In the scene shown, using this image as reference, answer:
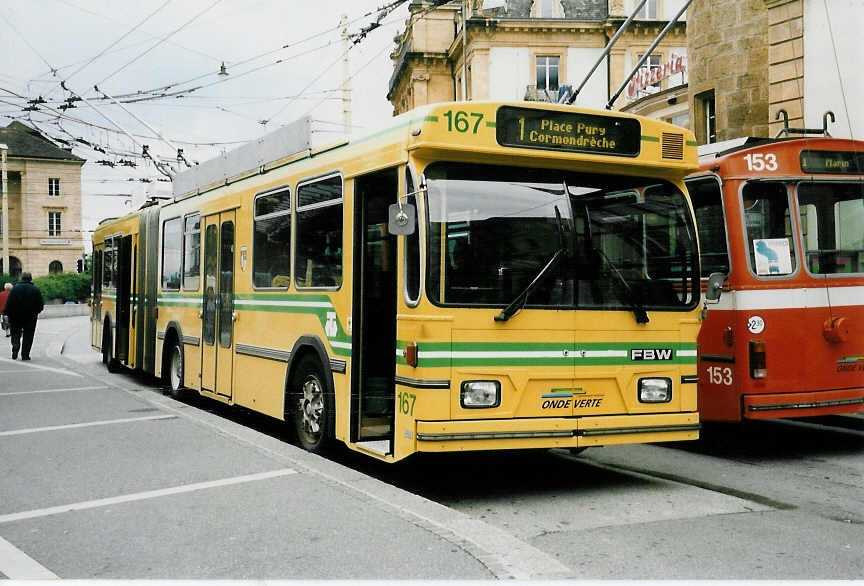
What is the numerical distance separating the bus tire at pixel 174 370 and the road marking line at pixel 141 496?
6333mm

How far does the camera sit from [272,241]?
10.0 meters

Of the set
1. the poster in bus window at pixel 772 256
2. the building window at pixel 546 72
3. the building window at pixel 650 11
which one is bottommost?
the poster in bus window at pixel 772 256

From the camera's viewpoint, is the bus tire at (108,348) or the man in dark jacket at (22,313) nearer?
the bus tire at (108,348)

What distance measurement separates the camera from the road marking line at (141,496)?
21.3 feet

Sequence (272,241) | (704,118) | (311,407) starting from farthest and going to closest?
(704,118) < (272,241) < (311,407)

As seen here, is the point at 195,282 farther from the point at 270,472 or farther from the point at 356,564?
the point at 356,564

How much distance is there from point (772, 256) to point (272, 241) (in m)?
4.95

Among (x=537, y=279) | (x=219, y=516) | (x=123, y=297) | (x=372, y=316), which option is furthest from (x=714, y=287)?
(x=123, y=297)

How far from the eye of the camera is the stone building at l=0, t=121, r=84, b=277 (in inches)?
3199

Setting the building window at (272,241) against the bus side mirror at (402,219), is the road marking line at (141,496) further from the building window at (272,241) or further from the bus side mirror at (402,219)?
the building window at (272,241)

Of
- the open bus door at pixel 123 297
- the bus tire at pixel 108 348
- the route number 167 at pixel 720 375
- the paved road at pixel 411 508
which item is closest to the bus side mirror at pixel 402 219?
the paved road at pixel 411 508

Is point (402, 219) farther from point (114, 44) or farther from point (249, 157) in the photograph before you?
point (114, 44)

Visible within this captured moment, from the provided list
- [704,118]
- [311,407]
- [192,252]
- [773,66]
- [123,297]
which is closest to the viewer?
[311,407]

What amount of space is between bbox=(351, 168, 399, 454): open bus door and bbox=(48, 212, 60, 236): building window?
265 ft
